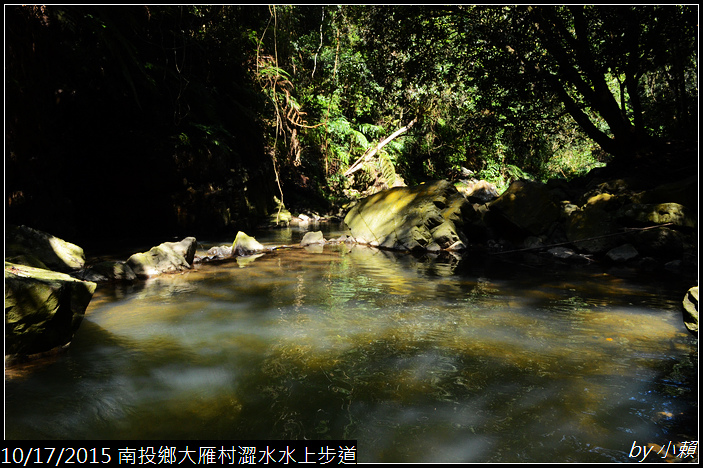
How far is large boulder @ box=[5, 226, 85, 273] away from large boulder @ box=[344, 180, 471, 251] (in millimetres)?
5366

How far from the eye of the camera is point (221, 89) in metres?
11.2

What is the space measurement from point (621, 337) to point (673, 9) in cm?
584

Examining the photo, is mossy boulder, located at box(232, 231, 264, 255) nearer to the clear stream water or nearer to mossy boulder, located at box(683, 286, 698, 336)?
the clear stream water

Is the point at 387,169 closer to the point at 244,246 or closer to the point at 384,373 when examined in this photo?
the point at 244,246

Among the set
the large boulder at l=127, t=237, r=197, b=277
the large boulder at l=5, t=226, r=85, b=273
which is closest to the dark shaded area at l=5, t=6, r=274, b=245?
the large boulder at l=5, t=226, r=85, b=273

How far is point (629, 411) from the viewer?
7.16ft

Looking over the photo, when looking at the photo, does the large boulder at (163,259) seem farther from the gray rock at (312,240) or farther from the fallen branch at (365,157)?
the fallen branch at (365,157)

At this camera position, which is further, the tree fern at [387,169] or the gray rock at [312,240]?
the tree fern at [387,169]

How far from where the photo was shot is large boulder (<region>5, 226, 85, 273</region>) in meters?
4.86

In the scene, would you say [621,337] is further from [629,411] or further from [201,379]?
[201,379]

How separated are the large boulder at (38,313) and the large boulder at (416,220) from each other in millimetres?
6088

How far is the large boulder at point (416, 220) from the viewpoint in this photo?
8.18m

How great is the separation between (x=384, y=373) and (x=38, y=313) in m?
2.19

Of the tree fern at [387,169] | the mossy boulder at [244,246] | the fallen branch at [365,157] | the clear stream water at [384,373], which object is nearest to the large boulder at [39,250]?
the clear stream water at [384,373]
